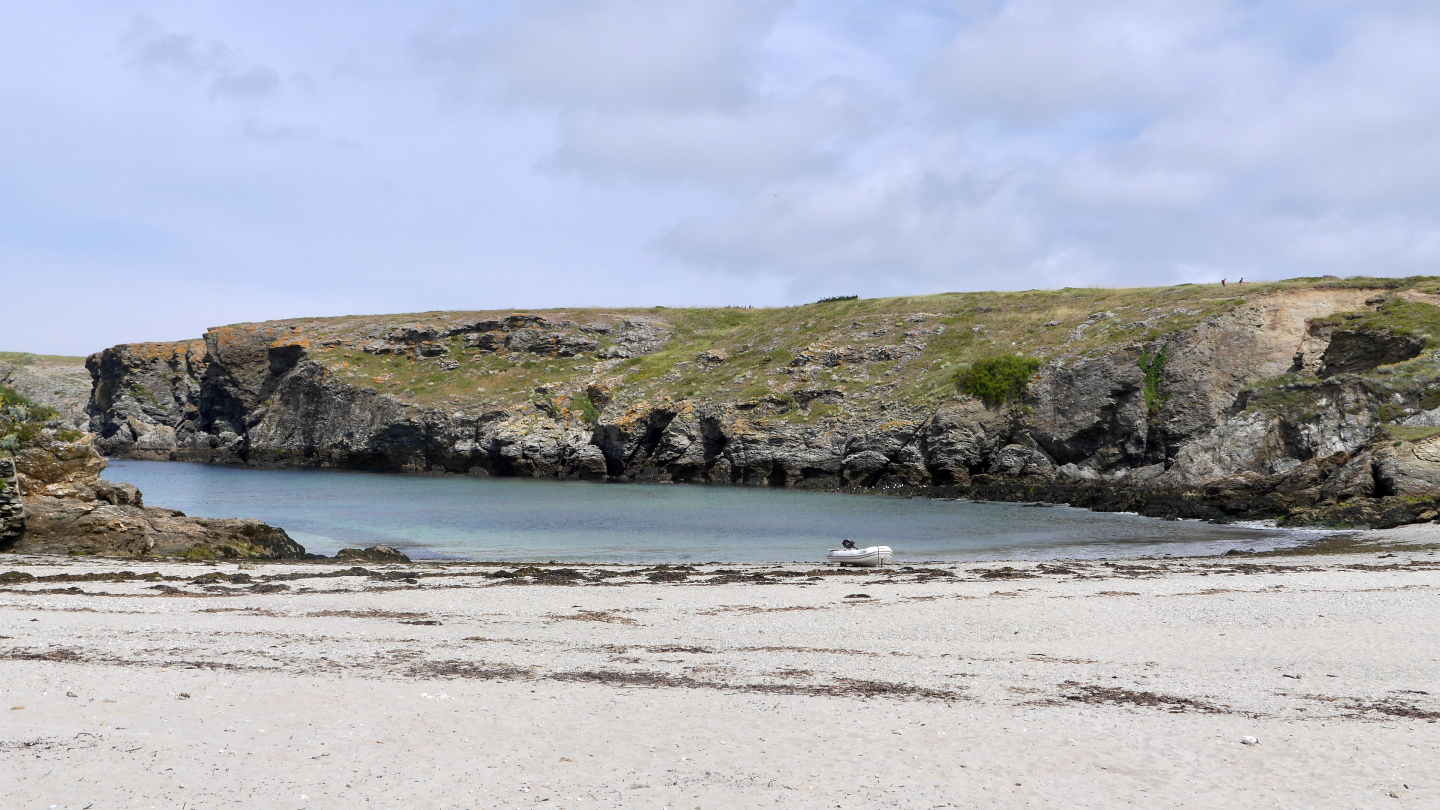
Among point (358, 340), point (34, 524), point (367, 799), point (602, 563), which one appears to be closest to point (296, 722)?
point (367, 799)

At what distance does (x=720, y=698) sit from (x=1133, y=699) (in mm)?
4178

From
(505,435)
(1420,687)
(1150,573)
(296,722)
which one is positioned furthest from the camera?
(505,435)

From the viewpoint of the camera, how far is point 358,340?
8706cm

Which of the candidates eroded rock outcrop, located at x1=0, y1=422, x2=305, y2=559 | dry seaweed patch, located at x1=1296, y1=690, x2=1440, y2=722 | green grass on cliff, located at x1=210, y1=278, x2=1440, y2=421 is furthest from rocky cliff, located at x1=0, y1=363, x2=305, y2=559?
green grass on cliff, located at x1=210, y1=278, x2=1440, y2=421

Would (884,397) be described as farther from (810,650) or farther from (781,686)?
(781,686)

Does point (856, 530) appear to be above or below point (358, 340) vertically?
below

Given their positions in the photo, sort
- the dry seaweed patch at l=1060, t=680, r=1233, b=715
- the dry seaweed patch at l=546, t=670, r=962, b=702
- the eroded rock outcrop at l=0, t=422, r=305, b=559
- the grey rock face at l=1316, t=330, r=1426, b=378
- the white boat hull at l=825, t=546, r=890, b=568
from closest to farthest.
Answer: the dry seaweed patch at l=1060, t=680, r=1233, b=715 < the dry seaweed patch at l=546, t=670, r=962, b=702 < the eroded rock outcrop at l=0, t=422, r=305, b=559 < the white boat hull at l=825, t=546, r=890, b=568 < the grey rock face at l=1316, t=330, r=1426, b=378

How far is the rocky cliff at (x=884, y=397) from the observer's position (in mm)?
42250

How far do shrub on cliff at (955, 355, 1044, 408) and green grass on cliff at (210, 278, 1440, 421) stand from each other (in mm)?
1224

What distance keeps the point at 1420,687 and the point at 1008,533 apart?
79.5 ft

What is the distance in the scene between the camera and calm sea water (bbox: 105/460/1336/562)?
28859 mm

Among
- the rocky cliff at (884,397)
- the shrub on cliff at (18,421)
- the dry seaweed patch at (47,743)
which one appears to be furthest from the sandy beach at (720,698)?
the rocky cliff at (884,397)

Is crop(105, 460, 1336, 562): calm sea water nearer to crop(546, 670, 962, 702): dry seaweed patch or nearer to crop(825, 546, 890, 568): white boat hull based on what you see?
crop(825, 546, 890, 568): white boat hull

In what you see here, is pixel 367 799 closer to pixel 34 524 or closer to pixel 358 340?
pixel 34 524
